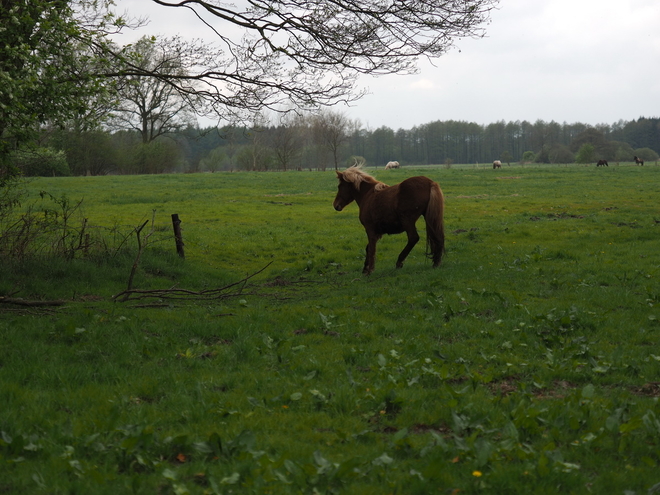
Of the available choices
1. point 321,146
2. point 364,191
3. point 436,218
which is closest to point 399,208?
point 436,218

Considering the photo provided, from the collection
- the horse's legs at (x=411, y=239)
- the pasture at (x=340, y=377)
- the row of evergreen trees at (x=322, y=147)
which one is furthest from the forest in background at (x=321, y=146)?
the pasture at (x=340, y=377)

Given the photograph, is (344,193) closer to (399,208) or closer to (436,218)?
(399,208)

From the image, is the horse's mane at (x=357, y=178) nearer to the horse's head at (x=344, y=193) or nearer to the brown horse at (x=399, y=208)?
the brown horse at (x=399, y=208)

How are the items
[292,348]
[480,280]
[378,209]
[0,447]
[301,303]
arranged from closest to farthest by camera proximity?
[0,447]
[292,348]
[301,303]
[480,280]
[378,209]

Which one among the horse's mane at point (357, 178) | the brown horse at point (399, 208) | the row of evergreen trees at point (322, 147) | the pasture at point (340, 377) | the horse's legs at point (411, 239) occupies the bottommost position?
the pasture at point (340, 377)

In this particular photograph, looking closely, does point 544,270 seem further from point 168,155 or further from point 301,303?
point 168,155

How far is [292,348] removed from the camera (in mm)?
6996

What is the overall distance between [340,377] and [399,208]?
7353 mm

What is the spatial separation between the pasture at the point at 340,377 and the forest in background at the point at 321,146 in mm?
3927

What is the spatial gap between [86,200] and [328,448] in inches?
1134

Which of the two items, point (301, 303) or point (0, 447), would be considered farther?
point (301, 303)

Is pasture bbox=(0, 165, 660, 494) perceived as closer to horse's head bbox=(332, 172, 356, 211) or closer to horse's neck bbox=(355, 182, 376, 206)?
horse's head bbox=(332, 172, 356, 211)

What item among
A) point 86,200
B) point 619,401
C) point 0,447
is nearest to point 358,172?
point 619,401

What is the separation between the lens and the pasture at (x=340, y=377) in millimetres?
3893
